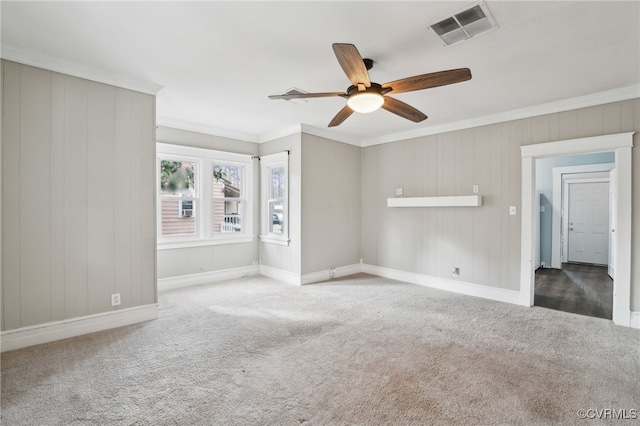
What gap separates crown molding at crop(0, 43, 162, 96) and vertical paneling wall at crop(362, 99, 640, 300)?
12.9 ft

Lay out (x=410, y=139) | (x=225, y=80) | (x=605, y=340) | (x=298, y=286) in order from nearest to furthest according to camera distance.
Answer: (x=605, y=340) → (x=225, y=80) → (x=298, y=286) → (x=410, y=139)

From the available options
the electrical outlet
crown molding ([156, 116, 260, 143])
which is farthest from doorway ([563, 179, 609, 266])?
the electrical outlet

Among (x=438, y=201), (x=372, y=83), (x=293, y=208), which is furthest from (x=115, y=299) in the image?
(x=438, y=201)

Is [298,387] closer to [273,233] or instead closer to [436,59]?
[436,59]

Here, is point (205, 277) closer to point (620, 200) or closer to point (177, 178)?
point (177, 178)

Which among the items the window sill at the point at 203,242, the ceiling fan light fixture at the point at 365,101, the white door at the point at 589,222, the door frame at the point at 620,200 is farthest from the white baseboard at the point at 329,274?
the white door at the point at 589,222

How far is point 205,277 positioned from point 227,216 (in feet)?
3.73

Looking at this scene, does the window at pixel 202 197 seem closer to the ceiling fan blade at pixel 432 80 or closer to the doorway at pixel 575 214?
the ceiling fan blade at pixel 432 80

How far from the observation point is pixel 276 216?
570cm

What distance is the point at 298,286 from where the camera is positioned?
16.0 ft

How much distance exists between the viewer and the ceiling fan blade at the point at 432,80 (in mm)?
2119

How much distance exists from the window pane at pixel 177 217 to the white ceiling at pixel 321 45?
5.57 feet

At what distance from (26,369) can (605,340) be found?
5167 mm

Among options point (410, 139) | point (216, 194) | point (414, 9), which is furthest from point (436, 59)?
point (216, 194)
